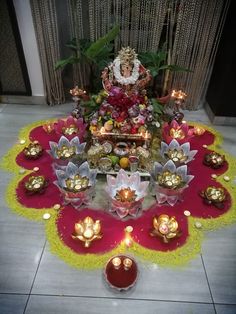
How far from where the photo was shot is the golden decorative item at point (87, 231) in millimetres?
1961

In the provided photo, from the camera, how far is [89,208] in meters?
2.31

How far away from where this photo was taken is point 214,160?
274 cm

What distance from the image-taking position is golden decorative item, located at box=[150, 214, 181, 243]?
1997 mm

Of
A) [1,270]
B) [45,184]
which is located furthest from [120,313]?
[45,184]

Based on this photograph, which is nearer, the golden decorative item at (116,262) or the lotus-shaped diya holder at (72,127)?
the golden decorative item at (116,262)

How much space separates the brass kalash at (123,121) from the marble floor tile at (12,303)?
1.21 metres

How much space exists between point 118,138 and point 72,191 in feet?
2.52

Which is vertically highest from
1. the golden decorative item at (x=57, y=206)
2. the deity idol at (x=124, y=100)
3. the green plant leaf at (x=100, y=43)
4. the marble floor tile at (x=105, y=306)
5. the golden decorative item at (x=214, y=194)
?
the green plant leaf at (x=100, y=43)

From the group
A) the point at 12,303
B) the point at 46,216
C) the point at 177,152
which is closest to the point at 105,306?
the point at 12,303

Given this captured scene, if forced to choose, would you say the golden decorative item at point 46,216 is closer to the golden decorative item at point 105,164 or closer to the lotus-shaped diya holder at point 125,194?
the lotus-shaped diya holder at point 125,194

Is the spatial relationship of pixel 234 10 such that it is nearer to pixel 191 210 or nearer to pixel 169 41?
pixel 169 41

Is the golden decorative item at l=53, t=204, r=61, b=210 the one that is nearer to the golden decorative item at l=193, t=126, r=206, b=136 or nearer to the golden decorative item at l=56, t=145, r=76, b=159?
the golden decorative item at l=56, t=145, r=76, b=159

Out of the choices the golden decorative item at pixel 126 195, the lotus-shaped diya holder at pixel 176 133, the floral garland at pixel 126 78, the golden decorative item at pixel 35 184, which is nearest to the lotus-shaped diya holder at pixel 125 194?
the golden decorative item at pixel 126 195

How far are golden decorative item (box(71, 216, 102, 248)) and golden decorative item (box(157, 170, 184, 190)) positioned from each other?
2.16 ft
